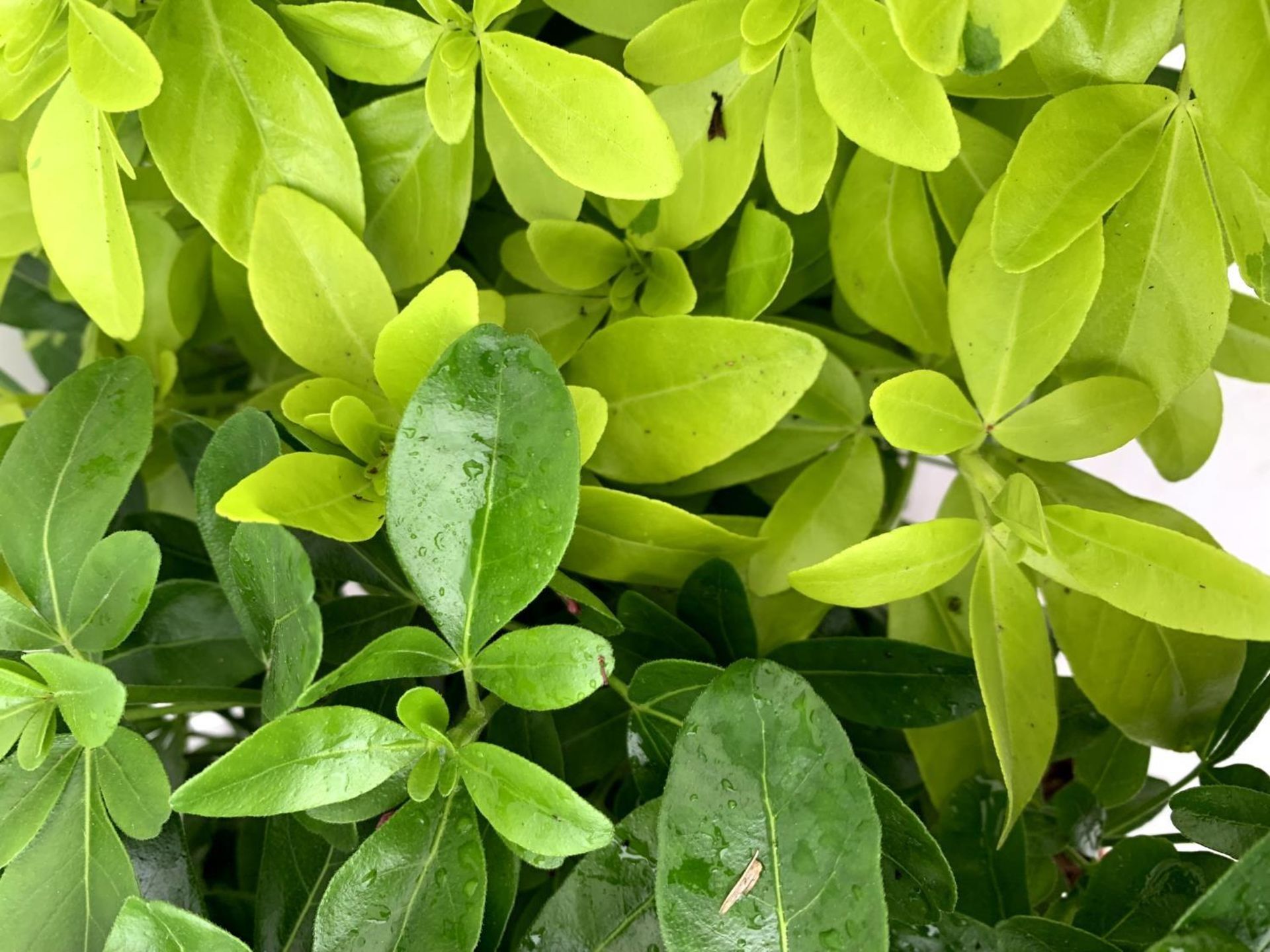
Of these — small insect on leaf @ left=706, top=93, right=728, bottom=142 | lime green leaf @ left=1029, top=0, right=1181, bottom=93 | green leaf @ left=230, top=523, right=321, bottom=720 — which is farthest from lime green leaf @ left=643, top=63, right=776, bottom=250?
green leaf @ left=230, top=523, right=321, bottom=720

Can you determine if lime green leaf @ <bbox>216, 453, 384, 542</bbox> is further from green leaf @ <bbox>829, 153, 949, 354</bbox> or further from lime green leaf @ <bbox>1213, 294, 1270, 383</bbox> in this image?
lime green leaf @ <bbox>1213, 294, 1270, 383</bbox>

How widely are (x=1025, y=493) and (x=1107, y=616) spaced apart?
0.11 m

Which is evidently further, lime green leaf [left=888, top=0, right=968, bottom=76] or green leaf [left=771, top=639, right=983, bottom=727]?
green leaf [left=771, top=639, right=983, bottom=727]

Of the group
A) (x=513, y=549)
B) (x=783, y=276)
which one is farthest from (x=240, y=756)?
(x=783, y=276)

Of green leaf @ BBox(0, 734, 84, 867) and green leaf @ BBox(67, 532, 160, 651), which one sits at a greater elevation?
green leaf @ BBox(67, 532, 160, 651)

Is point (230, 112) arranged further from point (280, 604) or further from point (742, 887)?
point (742, 887)

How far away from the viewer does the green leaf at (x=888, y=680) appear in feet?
1.42

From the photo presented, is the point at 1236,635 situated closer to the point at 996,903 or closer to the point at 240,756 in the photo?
the point at 996,903

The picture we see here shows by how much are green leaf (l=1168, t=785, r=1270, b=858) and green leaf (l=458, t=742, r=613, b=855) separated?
23cm

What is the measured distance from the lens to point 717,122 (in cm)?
42

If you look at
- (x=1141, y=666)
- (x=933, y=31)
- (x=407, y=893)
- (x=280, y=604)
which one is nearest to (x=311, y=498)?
(x=280, y=604)

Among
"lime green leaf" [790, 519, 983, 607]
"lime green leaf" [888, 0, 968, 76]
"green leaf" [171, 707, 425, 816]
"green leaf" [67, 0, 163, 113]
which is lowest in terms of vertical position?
"green leaf" [171, 707, 425, 816]

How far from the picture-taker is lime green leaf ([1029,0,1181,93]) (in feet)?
1.16

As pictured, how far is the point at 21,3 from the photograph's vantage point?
15.1 inches
